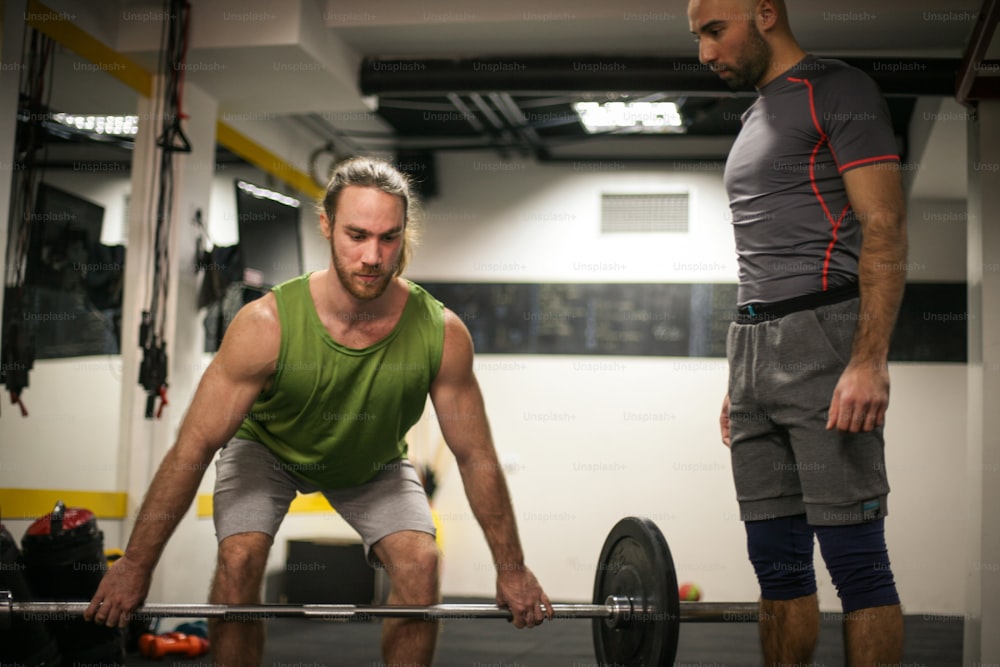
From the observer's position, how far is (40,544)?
10.2 ft

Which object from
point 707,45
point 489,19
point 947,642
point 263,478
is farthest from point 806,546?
point 947,642

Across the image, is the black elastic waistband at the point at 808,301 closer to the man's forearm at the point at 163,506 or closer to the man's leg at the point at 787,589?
the man's leg at the point at 787,589

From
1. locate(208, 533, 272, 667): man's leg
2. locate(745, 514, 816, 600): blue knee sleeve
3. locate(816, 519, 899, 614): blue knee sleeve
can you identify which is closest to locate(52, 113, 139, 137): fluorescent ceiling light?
locate(208, 533, 272, 667): man's leg

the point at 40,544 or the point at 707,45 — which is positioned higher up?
the point at 707,45

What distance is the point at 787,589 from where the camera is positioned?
1.90m

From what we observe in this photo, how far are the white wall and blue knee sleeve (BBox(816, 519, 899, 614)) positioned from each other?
158 inches

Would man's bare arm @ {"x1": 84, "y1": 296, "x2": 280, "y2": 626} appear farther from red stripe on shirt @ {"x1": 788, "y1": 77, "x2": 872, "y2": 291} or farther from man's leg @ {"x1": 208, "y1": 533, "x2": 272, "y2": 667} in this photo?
red stripe on shirt @ {"x1": 788, "y1": 77, "x2": 872, "y2": 291}

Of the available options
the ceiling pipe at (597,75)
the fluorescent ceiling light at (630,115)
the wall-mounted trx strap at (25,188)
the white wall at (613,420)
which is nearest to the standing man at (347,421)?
the wall-mounted trx strap at (25,188)

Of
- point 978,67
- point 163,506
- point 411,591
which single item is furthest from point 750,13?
point 978,67

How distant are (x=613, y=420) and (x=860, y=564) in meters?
4.11

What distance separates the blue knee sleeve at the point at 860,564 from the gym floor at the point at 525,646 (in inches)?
72.1

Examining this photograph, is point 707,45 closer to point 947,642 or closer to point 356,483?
point 356,483

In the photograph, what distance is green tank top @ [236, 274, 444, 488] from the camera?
2.16m

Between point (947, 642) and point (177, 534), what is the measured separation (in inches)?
142
